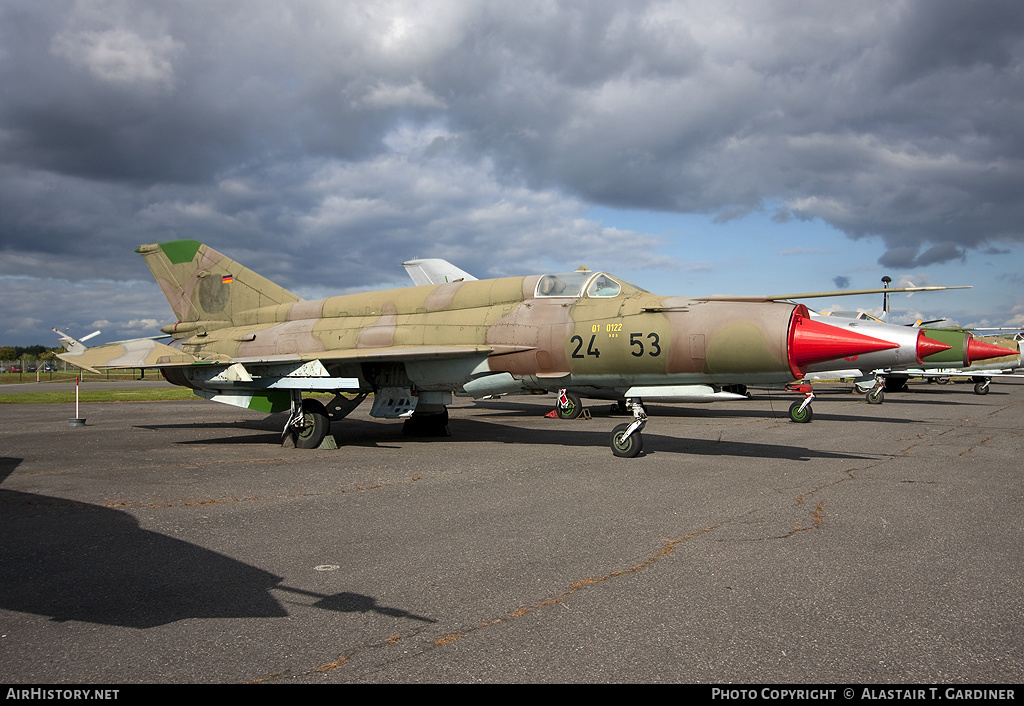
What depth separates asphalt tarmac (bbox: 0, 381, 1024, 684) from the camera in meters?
3.08

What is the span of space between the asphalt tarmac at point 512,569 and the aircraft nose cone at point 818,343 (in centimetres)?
148

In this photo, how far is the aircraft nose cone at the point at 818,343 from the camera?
309 inches

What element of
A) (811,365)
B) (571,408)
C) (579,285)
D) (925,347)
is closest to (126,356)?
(579,285)

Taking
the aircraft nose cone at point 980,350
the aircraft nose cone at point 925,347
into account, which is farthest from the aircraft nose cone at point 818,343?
the aircraft nose cone at point 980,350

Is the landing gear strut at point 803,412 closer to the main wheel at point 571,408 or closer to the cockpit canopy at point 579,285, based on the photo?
the main wheel at point 571,408

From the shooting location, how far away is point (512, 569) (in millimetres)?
4496

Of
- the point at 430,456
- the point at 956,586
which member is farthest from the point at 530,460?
the point at 956,586

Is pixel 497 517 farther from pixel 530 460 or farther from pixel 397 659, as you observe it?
pixel 530 460

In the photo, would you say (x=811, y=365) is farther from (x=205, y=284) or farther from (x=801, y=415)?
(x=205, y=284)

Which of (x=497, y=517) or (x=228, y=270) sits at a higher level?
(x=228, y=270)

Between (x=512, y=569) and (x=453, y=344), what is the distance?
7028 mm

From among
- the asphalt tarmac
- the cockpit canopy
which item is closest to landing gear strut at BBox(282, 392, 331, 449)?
the asphalt tarmac

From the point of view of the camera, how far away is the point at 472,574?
4383 mm

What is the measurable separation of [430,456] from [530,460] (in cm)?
166
